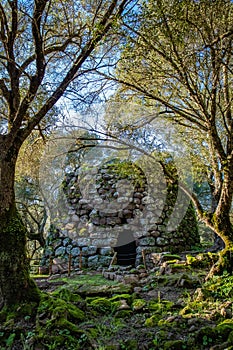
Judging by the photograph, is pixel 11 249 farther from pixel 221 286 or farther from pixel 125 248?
pixel 125 248

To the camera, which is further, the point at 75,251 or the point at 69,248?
the point at 69,248

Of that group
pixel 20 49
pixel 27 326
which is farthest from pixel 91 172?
pixel 27 326

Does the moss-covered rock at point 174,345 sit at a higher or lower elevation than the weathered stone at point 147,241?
lower

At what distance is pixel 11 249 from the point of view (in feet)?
12.0

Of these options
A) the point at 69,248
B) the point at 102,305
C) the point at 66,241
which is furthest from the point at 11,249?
the point at 66,241

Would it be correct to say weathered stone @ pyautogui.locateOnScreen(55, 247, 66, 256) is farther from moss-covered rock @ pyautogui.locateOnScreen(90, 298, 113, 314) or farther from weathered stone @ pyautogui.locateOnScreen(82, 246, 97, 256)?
moss-covered rock @ pyautogui.locateOnScreen(90, 298, 113, 314)

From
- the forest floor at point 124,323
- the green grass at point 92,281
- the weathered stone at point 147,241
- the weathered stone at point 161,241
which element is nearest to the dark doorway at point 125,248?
the weathered stone at point 147,241

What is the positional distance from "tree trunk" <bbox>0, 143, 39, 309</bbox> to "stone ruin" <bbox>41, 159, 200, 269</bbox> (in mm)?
5734

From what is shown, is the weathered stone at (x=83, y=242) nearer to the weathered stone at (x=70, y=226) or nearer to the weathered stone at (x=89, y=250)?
the weathered stone at (x=89, y=250)

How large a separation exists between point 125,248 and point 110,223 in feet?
3.69

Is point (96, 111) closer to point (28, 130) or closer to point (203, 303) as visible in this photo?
point (28, 130)

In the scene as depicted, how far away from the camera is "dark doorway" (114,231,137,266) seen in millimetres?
9988

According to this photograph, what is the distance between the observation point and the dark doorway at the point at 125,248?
999 cm

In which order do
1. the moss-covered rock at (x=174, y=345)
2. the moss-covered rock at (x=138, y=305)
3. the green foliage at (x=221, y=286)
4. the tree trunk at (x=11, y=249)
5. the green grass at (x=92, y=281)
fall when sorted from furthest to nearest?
the green grass at (x=92, y=281) → the green foliage at (x=221, y=286) → the moss-covered rock at (x=138, y=305) → the tree trunk at (x=11, y=249) → the moss-covered rock at (x=174, y=345)
